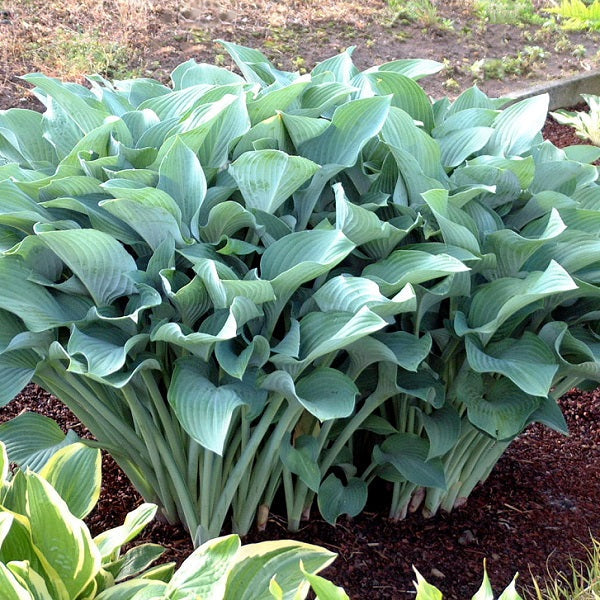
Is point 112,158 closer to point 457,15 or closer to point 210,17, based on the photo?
point 210,17

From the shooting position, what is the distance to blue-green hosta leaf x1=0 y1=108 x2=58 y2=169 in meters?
2.24

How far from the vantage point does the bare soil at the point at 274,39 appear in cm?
567

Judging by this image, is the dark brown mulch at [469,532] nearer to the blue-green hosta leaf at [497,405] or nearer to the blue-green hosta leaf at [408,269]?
the blue-green hosta leaf at [497,405]

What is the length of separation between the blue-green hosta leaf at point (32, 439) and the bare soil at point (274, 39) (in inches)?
133

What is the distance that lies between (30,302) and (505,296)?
1.03m

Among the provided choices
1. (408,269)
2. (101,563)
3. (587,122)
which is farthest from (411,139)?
(587,122)

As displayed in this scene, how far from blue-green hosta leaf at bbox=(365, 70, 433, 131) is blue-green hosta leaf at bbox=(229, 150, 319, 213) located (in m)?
0.51

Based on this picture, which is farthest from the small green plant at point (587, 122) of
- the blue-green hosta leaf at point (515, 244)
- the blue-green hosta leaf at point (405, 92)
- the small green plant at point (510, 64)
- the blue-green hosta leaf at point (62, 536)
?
the blue-green hosta leaf at point (62, 536)

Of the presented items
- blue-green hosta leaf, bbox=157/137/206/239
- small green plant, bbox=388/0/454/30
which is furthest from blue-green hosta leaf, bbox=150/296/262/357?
small green plant, bbox=388/0/454/30

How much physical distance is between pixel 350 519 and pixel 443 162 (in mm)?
987

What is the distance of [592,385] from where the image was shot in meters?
2.27

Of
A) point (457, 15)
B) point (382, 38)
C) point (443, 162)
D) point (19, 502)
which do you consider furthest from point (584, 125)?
point (19, 502)

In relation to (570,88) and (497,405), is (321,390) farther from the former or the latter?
(570,88)

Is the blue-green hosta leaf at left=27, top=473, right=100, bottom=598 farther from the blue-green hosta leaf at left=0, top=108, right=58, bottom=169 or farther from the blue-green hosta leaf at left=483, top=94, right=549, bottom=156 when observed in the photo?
the blue-green hosta leaf at left=483, top=94, right=549, bottom=156
